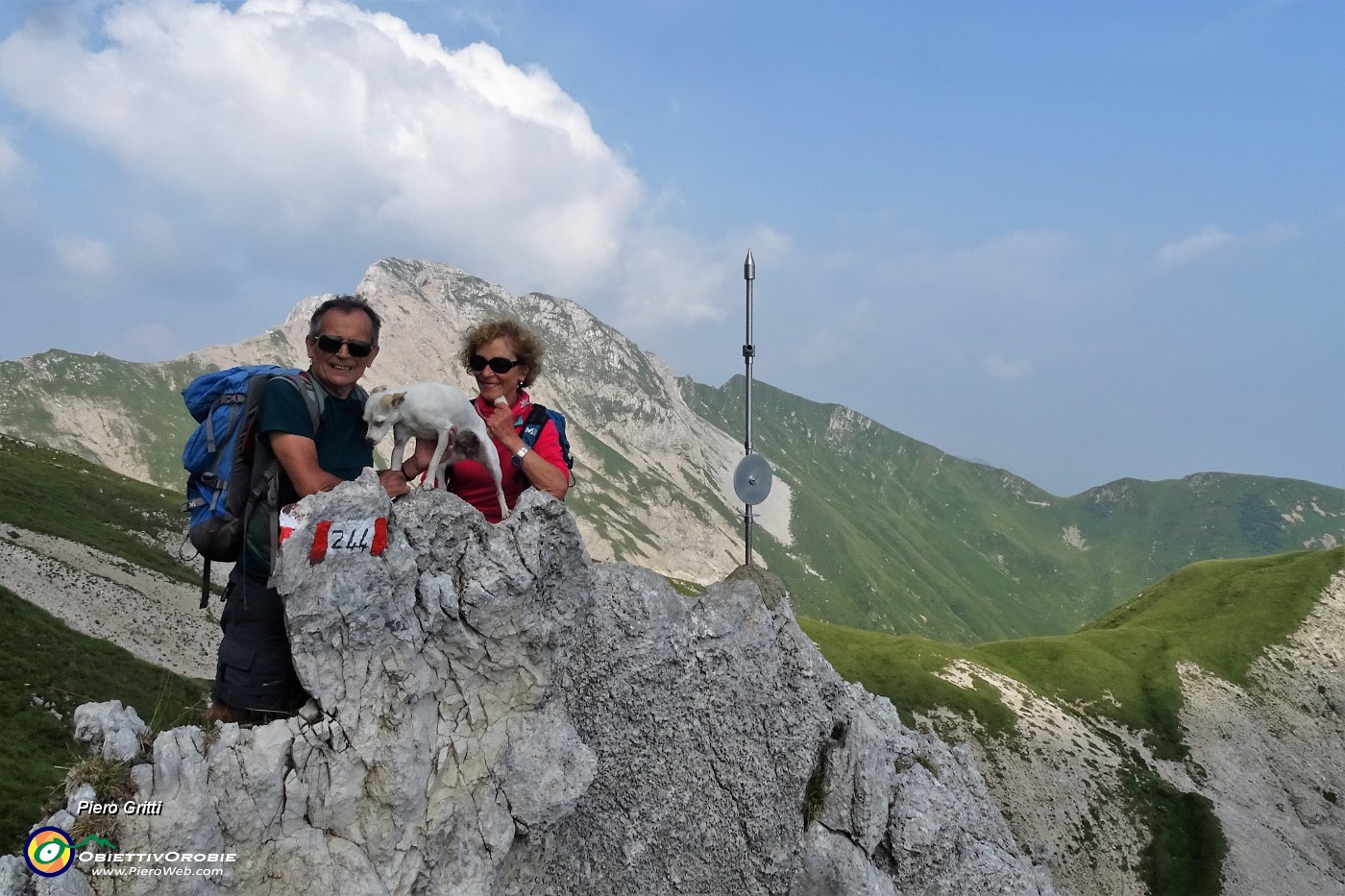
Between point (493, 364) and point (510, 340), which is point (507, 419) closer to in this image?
point (493, 364)

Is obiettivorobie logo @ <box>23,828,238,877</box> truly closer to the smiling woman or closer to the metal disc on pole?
the smiling woman

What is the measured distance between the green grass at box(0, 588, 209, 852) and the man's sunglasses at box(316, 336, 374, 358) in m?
16.0

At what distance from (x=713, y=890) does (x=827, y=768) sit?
3452 mm

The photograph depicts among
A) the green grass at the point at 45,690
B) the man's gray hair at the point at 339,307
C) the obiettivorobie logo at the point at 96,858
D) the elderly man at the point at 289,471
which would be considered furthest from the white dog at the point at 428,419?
the green grass at the point at 45,690

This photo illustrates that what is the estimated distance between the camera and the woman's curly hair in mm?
10086

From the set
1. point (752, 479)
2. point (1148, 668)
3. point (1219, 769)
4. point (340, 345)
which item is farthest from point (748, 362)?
point (1148, 668)

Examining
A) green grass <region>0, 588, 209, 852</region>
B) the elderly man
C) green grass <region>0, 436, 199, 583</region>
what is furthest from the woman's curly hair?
green grass <region>0, 436, 199, 583</region>

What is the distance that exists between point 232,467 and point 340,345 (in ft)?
6.15

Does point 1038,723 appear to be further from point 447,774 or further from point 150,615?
point 150,615

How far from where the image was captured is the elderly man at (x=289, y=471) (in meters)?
8.20

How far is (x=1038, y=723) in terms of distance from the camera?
63594mm

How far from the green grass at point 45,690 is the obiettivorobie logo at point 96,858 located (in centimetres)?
1291

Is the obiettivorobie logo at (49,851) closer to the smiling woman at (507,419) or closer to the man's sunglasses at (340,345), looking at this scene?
the smiling woman at (507,419)

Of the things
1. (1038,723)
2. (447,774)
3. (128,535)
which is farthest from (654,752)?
(128,535)
